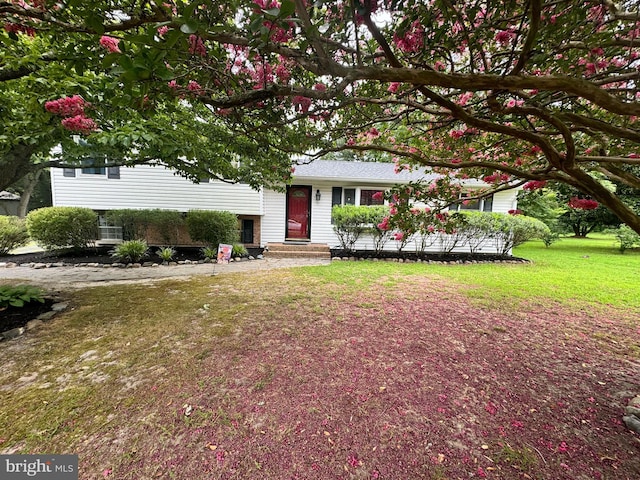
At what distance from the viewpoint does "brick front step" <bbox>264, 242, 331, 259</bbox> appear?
9273 mm

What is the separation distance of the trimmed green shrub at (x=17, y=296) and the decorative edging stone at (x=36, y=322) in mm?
241

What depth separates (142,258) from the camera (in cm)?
766

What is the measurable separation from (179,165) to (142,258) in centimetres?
335

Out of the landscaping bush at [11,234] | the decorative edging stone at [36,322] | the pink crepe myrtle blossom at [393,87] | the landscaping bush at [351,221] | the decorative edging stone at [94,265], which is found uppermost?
the pink crepe myrtle blossom at [393,87]

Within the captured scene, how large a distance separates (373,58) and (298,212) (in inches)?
346

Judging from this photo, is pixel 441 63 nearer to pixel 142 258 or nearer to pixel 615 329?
pixel 615 329

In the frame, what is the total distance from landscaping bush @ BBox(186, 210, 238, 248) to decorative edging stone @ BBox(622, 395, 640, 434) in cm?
905

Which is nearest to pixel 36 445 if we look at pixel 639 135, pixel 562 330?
pixel 639 135

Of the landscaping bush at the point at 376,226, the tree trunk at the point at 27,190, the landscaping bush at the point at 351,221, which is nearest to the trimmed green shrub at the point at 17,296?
the landscaping bush at the point at 351,221

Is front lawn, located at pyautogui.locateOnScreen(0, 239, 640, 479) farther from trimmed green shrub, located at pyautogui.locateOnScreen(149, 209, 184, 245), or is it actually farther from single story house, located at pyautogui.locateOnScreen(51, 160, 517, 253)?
single story house, located at pyautogui.locateOnScreen(51, 160, 517, 253)

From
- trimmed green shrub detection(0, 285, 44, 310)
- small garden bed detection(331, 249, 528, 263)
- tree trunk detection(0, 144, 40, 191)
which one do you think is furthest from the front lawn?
small garden bed detection(331, 249, 528, 263)

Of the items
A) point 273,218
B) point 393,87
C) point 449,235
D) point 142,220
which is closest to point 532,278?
point 449,235

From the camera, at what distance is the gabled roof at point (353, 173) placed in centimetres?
1039

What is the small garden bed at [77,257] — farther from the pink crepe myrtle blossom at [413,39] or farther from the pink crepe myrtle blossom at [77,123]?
the pink crepe myrtle blossom at [413,39]
